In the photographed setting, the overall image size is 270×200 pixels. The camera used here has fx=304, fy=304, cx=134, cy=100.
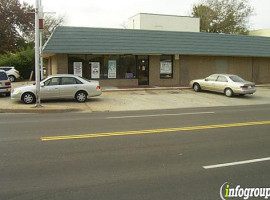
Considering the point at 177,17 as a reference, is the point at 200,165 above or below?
below

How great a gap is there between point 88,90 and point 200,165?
Answer: 11742 mm

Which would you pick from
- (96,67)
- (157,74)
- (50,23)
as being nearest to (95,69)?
(96,67)

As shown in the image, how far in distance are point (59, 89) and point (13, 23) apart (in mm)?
31392

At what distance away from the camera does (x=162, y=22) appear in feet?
122

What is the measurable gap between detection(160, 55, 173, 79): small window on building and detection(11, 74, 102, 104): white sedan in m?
10.3

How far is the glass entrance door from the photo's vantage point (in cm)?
2514

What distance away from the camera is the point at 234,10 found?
51.8m

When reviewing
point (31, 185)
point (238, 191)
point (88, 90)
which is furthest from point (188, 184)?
point (88, 90)

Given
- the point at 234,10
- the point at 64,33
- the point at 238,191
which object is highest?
the point at 234,10

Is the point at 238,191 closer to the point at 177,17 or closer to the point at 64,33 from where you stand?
→ the point at 64,33

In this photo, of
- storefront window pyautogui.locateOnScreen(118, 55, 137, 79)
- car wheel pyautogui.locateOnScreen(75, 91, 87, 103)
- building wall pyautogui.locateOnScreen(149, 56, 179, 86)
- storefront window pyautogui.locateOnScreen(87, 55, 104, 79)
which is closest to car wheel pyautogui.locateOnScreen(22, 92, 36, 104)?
car wheel pyautogui.locateOnScreen(75, 91, 87, 103)

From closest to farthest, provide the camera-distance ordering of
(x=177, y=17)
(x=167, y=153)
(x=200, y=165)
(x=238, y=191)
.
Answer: (x=238, y=191)
(x=200, y=165)
(x=167, y=153)
(x=177, y=17)

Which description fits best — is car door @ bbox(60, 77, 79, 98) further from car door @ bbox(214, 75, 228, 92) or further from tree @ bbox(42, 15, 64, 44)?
tree @ bbox(42, 15, 64, 44)

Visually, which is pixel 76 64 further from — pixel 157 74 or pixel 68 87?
pixel 68 87
